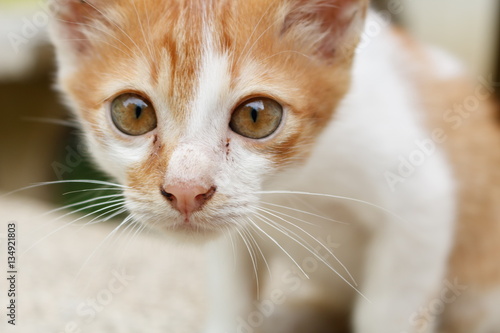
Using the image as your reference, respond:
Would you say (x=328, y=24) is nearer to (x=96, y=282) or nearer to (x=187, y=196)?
(x=187, y=196)

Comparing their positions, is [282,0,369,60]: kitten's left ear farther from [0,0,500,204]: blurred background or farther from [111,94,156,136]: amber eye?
[0,0,500,204]: blurred background

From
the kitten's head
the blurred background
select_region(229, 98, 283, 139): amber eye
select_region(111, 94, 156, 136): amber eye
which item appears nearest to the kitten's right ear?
the kitten's head

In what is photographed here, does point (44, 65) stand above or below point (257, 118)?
above

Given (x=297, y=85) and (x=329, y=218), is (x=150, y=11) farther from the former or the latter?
(x=329, y=218)

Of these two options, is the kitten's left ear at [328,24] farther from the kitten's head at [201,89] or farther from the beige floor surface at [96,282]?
the beige floor surface at [96,282]

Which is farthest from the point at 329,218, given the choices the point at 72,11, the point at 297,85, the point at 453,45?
the point at 453,45

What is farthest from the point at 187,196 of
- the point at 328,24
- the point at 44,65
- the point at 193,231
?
the point at 44,65
